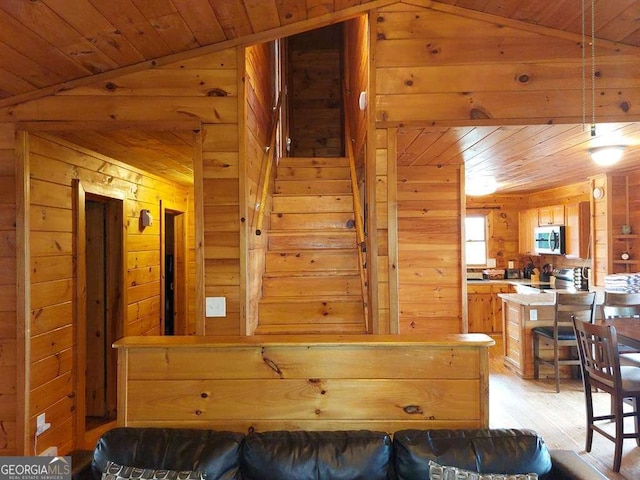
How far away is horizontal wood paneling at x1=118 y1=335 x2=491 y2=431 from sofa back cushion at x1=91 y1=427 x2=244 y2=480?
7.4 inches

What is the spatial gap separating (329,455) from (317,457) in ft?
0.17

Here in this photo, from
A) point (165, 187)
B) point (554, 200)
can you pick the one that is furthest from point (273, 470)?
point (554, 200)

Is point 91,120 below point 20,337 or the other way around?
the other way around

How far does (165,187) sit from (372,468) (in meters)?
4.08

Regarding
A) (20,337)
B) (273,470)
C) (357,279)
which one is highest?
(357,279)

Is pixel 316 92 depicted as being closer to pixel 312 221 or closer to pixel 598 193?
pixel 312 221

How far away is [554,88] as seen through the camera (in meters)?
2.41

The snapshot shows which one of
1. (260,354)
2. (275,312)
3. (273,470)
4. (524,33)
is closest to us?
(273,470)

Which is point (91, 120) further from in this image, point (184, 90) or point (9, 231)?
point (9, 231)

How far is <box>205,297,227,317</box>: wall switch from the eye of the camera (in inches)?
95.3

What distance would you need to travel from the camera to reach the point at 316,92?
22.2ft

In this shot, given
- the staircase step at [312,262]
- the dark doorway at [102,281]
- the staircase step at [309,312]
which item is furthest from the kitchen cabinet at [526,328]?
the dark doorway at [102,281]

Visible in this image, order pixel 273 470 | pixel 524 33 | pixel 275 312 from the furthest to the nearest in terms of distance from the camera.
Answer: pixel 275 312 → pixel 524 33 → pixel 273 470

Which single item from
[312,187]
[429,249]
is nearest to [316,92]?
[312,187]
